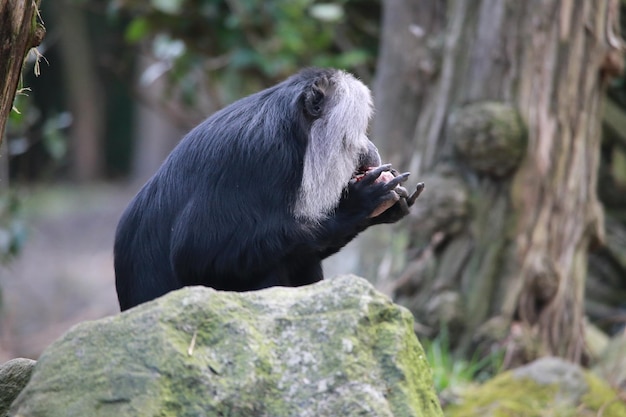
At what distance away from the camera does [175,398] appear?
6.45 feet

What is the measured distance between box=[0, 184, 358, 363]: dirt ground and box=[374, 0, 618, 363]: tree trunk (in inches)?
35.8

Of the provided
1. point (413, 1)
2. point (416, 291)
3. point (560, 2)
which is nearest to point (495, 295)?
point (416, 291)

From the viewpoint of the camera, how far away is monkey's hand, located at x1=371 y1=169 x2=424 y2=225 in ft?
10.2

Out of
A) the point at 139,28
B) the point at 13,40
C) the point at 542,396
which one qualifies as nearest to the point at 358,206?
the point at 13,40

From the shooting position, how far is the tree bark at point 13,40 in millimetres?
2383

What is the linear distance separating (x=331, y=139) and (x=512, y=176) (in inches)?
81.0

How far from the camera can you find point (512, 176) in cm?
498

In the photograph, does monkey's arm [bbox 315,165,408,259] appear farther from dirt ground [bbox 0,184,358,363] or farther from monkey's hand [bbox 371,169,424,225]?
dirt ground [bbox 0,184,358,363]

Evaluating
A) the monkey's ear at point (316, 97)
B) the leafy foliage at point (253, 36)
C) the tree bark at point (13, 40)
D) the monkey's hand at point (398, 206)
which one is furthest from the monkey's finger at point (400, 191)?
the leafy foliage at point (253, 36)

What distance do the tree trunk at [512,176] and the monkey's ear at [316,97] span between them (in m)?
1.76

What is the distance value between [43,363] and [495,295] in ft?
11.4

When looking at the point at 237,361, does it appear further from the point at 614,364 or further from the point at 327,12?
the point at 327,12

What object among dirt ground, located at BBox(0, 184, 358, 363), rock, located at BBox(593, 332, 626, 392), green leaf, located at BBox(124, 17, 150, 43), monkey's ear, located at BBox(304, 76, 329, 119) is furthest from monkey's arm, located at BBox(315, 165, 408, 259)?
green leaf, located at BBox(124, 17, 150, 43)

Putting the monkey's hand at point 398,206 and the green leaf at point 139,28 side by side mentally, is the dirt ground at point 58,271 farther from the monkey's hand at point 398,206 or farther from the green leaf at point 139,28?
the monkey's hand at point 398,206
